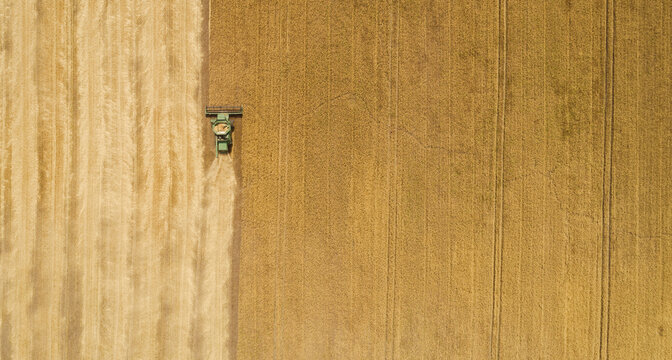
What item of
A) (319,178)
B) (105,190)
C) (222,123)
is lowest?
(105,190)

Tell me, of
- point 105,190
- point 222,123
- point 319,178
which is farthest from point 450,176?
point 105,190

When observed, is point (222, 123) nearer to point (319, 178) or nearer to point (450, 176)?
point (319, 178)

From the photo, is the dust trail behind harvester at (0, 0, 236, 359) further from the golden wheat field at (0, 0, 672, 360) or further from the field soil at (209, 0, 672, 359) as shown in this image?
the field soil at (209, 0, 672, 359)

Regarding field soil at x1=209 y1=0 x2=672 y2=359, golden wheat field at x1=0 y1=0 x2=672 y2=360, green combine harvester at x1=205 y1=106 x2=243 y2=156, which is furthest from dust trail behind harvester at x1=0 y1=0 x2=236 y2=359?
field soil at x1=209 y1=0 x2=672 y2=359

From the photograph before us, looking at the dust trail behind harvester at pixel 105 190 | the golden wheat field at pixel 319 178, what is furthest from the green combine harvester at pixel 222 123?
the dust trail behind harvester at pixel 105 190

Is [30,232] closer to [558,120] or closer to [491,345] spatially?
[491,345]

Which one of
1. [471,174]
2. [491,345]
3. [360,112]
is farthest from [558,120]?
[491,345]

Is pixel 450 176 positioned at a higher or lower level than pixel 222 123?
lower

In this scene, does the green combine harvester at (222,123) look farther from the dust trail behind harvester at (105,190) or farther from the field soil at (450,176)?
the dust trail behind harvester at (105,190)
